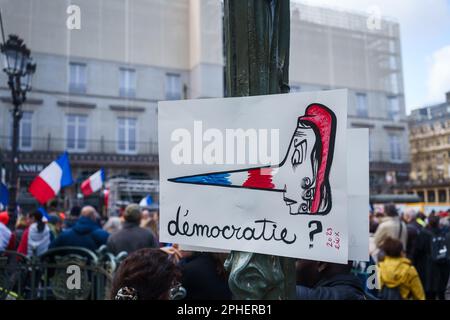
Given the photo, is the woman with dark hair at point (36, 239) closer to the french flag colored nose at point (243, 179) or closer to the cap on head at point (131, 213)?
the cap on head at point (131, 213)

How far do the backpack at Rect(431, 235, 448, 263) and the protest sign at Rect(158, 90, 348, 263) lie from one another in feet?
16.8

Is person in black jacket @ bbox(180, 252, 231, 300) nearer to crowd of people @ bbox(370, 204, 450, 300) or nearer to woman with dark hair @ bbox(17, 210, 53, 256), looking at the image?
crowd of people @ bbox(370, 204, 450, 300)

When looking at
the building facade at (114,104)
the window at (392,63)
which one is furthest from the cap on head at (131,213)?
the building facade at (114,104)

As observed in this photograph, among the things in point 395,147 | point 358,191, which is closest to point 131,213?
point 358,191

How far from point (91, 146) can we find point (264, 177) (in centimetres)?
2367

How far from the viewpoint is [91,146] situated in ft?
78.5

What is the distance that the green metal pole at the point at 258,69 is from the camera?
137cm

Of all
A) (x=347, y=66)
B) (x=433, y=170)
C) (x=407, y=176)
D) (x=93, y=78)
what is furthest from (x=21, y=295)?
(x=433, y=170)

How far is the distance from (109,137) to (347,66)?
43.4 feet

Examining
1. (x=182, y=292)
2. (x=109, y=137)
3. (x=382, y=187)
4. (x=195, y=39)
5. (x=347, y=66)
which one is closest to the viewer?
(x=182, y=292)

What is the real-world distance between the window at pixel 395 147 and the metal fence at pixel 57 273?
24.7 meters

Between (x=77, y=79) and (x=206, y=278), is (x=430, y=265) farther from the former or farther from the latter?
(x=77, y=79)

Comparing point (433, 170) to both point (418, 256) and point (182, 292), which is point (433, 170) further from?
point (182, 292)

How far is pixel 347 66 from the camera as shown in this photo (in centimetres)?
1825
